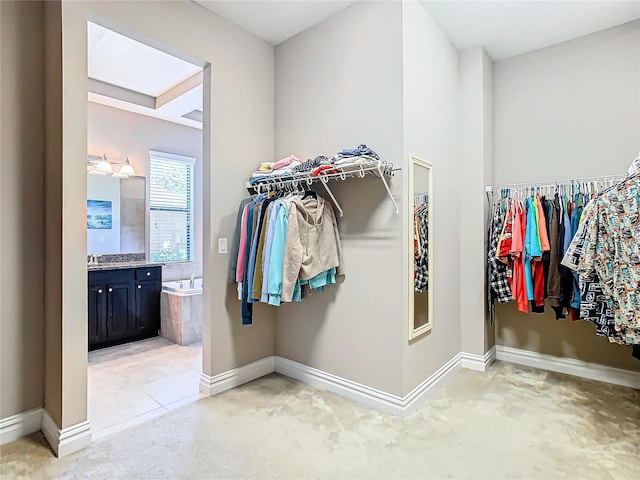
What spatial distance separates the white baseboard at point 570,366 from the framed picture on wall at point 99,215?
15.0 ft

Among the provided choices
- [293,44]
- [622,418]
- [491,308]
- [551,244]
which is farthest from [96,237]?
[622,418]

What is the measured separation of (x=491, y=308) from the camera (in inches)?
131

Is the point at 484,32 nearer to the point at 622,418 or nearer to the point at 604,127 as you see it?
the point at 604,127

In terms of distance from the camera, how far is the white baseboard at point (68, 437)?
6.62 feet

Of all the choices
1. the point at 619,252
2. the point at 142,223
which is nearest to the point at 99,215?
the point at 142,223

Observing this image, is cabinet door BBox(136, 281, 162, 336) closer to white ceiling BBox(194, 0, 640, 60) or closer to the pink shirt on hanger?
the pink shirt on hanger

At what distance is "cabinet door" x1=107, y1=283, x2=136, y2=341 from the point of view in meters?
3.99

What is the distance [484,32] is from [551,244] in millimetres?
1800

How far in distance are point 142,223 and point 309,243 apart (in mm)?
3270

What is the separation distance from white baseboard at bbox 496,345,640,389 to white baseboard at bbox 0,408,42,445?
145 inches

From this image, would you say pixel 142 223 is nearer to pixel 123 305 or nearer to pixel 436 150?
pixel 123 305

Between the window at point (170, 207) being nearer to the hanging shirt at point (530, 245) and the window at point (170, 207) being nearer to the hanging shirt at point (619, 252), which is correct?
the hanging shirt at point (530, 245)

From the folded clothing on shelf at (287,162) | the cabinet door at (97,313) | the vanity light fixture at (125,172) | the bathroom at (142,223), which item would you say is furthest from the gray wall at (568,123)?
the vanity light fixture at (125,172)

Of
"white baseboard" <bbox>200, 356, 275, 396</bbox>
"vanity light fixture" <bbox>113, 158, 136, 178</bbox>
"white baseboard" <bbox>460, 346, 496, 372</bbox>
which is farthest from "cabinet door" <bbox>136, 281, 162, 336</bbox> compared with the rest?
"white baseboard" <bbox>460, 346, 496, 372</bbox>
